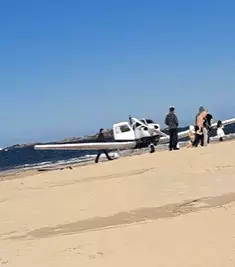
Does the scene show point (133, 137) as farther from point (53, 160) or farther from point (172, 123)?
point (53, 160)

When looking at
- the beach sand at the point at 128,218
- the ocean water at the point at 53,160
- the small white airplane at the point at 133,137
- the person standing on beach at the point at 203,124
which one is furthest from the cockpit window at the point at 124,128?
the beach sand at the point at 128,218

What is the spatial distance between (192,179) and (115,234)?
3.38 m

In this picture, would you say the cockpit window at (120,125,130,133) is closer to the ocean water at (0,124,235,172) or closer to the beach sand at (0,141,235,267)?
the ocean water at (0,124,235,172)

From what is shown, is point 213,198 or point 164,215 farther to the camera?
point 213,198

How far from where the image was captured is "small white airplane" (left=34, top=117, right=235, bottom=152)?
2792 cm

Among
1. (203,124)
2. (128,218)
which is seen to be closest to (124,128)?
(203,124)

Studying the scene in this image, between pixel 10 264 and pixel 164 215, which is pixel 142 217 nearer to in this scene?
pixel 164 215

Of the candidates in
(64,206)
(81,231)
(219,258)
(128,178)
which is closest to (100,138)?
(128,178)

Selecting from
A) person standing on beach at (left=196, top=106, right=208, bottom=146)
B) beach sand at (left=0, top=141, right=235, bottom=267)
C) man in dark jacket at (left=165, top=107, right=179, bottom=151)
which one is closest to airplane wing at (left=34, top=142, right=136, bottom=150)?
man in dark jacket at (left=165, top=107, right=179, bottom=151)

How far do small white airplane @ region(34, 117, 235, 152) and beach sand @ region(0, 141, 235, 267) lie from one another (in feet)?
53.6

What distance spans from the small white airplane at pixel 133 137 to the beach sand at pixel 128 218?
16326 mm

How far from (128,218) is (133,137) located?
22295 millimetres

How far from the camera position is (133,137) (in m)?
29.0

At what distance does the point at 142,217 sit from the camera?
6.74 m
